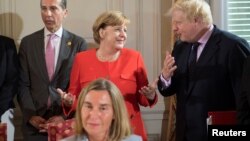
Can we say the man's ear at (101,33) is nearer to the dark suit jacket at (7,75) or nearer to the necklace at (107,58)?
the necklace at (107,58)

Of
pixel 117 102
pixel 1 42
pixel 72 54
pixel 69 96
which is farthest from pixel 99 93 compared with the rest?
pixel 1 42

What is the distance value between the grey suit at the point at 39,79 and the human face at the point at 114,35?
0.41 metres

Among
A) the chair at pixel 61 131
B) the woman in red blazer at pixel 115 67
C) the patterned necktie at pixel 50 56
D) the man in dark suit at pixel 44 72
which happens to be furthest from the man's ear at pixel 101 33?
the chair at pixel 61 131

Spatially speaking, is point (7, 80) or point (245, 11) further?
point (245, 11)

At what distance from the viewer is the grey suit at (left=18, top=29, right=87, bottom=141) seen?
324cm

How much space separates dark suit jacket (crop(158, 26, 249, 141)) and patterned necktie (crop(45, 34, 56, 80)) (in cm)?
100

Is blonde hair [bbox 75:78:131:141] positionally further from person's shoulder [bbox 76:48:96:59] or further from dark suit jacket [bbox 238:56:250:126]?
person's shoulder [bbox 76:48:96:59]

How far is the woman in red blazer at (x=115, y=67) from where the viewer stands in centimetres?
296

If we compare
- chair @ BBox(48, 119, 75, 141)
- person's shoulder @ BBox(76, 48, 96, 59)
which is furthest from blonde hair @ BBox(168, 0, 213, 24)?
chair @ BBox(48, 119, 75, 141)

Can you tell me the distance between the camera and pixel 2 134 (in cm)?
262

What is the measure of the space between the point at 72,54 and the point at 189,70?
938 millimetres

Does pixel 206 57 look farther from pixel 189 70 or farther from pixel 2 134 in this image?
pixel 2 134

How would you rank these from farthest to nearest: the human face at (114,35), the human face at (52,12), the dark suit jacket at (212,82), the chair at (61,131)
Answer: the human face at (52,12)
the human face at (114,35)
the dark suit jacket at (212,82)
the chair at (61,131)

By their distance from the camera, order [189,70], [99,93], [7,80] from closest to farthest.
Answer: [99,93], [189,70], [7,80]
